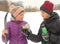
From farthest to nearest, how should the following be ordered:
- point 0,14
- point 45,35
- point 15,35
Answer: point 0,14, point 15,35, point 45,35

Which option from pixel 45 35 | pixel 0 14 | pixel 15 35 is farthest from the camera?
pixel 0 14

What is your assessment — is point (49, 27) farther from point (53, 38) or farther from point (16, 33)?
point (16, 33)

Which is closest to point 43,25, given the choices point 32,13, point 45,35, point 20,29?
point 45,35

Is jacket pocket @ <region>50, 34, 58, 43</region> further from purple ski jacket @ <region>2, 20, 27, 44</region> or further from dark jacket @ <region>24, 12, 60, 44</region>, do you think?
purple ski jacket @ <region>2, 20, 27, 44</region>

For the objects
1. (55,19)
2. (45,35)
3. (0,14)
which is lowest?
(0,14)

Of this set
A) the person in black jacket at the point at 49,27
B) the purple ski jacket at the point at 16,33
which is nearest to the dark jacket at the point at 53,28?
the person in black jacket at the point at 49,27

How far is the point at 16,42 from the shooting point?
6.61 ft

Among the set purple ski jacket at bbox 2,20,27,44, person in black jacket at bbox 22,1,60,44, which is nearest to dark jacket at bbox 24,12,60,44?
person in black jacket at bbox 22,1,60,44

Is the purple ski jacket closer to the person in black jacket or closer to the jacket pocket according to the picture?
the person in black jacket

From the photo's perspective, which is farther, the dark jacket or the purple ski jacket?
the purple ski jacket

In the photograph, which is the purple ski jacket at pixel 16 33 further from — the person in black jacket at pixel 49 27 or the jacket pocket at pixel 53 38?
the jacket pocket at pixel 53 38

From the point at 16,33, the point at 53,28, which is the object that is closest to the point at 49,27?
the point at 53,28

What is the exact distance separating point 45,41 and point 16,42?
26 centimetres

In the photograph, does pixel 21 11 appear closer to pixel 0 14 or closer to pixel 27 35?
pixel 27 35
